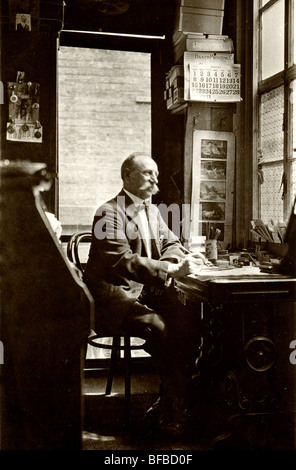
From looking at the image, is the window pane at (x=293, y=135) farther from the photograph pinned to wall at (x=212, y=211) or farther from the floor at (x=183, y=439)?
the floor at (x=183, y=439)

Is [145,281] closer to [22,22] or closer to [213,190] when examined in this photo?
[213,190]

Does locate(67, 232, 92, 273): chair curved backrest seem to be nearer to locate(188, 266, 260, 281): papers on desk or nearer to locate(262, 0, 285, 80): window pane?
locate(188, 266, 260, 281): papers on desk

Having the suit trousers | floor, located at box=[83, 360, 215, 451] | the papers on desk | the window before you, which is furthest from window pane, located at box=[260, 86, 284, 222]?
floor, located at box=[83, 360, 215, 451]

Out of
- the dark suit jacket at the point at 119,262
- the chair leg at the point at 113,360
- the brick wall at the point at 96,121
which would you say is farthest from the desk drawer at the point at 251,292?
the brick wall at the point at 96,121

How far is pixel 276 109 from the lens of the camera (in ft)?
11.5

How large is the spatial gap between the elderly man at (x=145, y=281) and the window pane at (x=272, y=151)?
30.2 inches

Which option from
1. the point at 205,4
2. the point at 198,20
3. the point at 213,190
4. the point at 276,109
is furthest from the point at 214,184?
the point at 205,4

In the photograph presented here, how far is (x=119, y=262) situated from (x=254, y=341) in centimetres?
79

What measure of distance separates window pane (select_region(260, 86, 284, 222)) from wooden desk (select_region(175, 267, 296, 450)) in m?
0.79

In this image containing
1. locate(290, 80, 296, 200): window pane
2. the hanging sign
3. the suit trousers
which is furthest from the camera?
the hanging sign

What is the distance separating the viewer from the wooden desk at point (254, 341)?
2453 mm

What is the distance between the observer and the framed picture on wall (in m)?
3.90

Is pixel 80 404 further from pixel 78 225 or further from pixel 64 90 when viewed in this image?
pixel 64 90

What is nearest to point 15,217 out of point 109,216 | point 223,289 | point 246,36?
point 223,289
